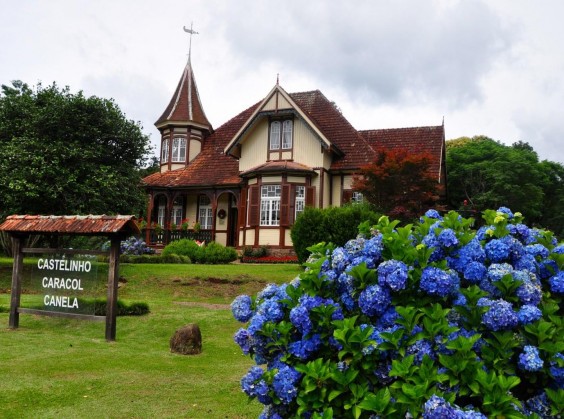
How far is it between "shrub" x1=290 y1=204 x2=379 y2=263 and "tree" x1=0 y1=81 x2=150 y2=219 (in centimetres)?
633

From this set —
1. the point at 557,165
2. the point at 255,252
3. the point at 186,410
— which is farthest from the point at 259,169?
the point at 557,165

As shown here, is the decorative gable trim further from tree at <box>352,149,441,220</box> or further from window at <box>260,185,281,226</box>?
tree at <box>352,149,441,220</box>

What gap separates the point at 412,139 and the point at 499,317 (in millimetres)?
26414

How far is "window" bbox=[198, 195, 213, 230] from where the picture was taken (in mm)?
31859

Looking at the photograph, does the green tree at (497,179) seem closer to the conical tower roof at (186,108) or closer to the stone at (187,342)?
the conical tower roof at (186,108)

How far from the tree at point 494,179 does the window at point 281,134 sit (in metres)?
17.2

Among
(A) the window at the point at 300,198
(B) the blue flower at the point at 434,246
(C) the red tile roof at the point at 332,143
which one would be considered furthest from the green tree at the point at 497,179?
(B) the blue flower at the point at 434,246

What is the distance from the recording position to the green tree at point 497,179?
39469 millimetres

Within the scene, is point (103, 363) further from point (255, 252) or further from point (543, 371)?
point (255, 252)

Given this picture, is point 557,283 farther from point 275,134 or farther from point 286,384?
point 275,134

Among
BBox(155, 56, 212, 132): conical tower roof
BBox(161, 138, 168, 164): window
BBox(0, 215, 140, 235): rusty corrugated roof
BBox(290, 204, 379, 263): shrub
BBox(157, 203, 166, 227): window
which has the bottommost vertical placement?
BBox(0, 215, 140, 235): rusty corrugated roof

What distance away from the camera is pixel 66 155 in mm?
18500

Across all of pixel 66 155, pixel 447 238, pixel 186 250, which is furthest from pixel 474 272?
pixel 186 250

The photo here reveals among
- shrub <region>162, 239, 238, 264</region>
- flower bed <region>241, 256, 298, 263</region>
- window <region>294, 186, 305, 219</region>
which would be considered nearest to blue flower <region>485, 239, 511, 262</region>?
flower bed <region>241, 256, 298, 263</region>
